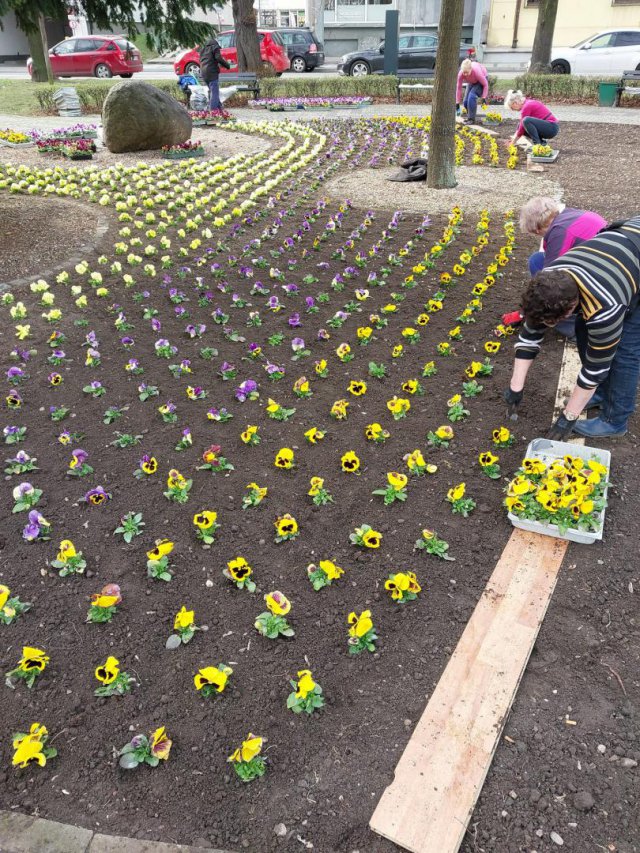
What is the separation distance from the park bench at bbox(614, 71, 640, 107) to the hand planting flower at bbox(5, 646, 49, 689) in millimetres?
21101

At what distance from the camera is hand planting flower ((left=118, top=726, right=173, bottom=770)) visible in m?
2.20

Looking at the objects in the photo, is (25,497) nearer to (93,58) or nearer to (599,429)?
(599,429)

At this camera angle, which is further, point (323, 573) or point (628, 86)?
point (628, 86)

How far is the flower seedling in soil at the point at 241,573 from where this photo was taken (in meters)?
2.87

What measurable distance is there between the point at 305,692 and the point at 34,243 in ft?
23.0

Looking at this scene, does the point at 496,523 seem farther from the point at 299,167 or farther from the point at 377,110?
the point at 377,110

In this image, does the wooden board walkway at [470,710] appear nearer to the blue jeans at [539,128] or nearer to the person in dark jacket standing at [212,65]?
the blue jeans at [539,128]

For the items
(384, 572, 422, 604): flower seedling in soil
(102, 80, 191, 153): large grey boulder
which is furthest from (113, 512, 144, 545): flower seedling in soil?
(102, 80, 191, 153): large grey boulder

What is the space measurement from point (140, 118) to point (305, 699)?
12935 mm

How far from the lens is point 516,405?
4078mm

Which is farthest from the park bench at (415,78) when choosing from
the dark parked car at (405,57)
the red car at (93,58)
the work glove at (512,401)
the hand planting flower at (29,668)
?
the hand planting flower at (29,668)

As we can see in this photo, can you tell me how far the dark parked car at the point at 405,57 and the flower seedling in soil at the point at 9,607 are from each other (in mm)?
27750

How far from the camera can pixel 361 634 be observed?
8.45 ft

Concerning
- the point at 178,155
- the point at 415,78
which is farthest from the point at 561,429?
the point at 415,78
